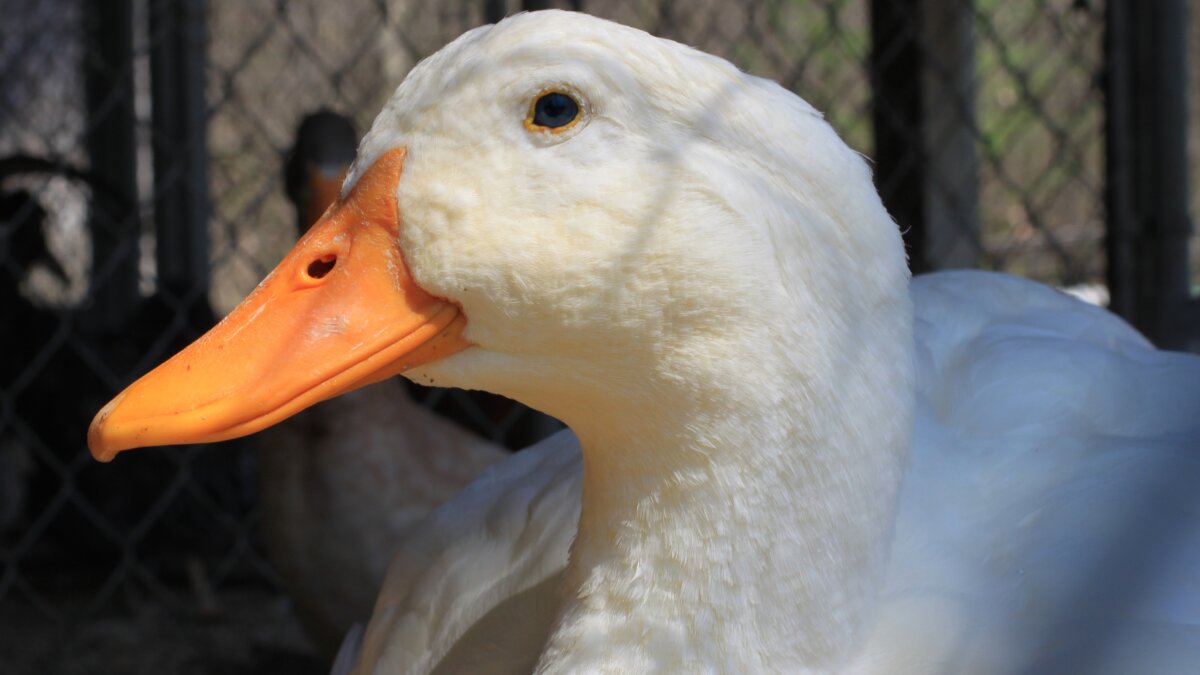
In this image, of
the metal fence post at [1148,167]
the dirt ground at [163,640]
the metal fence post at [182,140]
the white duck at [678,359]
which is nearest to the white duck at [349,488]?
the dirt ground at [163,640]

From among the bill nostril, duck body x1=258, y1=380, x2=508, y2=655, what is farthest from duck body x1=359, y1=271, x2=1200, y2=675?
duck body x1=258, y1=380, x2=508, y2=655

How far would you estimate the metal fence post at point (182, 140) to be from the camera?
10.8 feet

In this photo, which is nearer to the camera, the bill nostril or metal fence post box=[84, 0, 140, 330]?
the bill nostril

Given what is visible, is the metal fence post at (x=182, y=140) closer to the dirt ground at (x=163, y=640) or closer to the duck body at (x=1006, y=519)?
the dirt ground at (x=163, y=640)

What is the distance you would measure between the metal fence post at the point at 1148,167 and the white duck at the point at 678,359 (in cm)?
169

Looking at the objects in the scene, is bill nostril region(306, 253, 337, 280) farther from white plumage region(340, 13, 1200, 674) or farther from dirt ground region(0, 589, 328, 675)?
dirt ground region(0, 589, 328, 675)

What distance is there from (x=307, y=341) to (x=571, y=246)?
20 centimetres

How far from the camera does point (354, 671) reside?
58.1 inches

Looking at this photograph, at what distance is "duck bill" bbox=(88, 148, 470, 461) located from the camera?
85 centimetres

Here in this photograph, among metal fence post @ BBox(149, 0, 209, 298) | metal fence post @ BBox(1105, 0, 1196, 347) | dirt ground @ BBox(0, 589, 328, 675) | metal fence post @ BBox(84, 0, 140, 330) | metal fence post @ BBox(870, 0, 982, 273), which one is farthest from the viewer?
metal fence post @ BBox(84, 0, 140, 330)

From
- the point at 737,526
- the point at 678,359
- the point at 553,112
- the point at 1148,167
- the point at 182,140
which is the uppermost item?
the point at 553,112

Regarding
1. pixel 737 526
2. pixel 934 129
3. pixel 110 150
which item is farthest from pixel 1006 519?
pixel 110 150

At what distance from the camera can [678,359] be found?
88 centimetres

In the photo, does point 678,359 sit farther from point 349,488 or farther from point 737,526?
point 349,488
